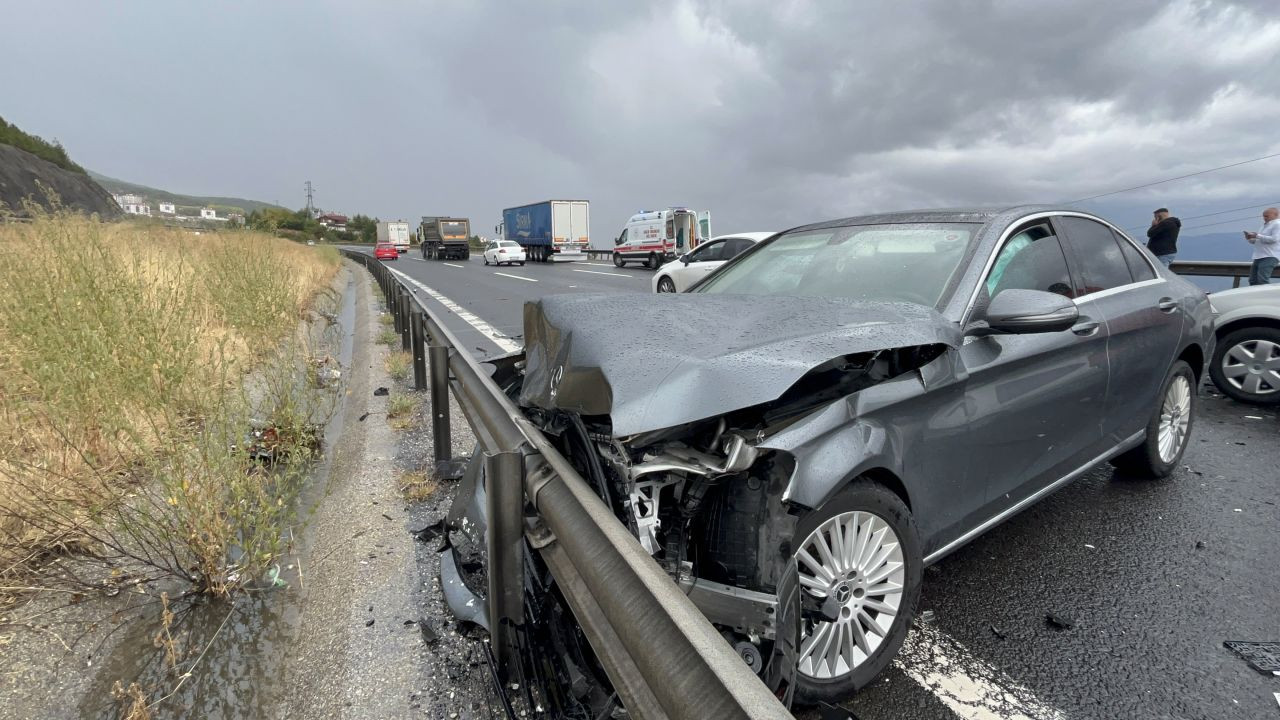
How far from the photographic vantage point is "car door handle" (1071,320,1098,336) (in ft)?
10.0

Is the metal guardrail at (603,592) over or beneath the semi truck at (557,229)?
beneath

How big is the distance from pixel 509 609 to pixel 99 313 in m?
3.57

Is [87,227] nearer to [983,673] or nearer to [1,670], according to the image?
[1,670]

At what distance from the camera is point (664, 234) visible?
1156 inches

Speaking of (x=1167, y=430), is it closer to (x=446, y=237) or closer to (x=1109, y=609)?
(x=1109, y=609)

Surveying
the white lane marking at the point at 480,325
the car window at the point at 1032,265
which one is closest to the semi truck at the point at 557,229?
the white lane marking at the point at 480,325

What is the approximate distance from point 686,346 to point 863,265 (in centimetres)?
154

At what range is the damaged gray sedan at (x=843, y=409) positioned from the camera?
1.87 metres

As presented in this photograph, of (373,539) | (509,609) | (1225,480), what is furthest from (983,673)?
(1225,480)

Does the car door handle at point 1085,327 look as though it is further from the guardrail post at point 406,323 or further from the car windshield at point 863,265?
the guardrail post at point 406,323

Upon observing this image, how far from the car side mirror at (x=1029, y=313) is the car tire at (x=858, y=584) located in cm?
85

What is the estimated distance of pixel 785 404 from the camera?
6.82 feet

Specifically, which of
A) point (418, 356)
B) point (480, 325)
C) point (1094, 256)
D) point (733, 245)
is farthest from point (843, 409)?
point (733, 245)

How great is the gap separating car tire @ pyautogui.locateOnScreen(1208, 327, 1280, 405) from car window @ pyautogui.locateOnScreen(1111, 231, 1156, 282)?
10.1ft
